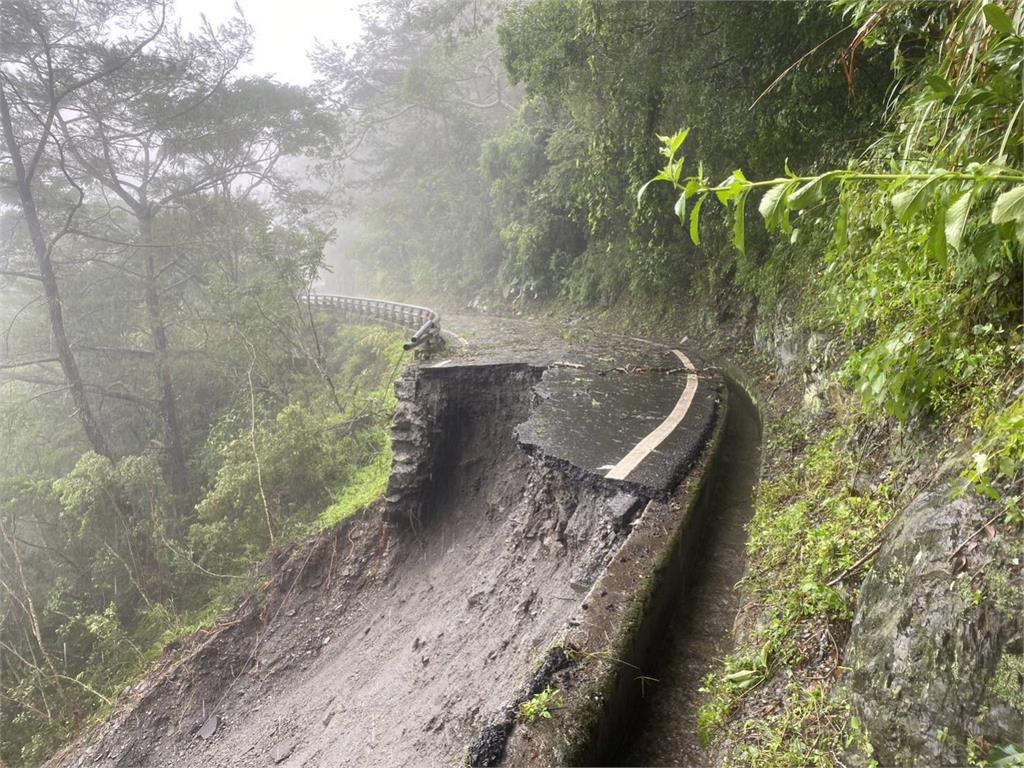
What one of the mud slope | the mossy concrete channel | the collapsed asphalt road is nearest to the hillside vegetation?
the mossy concrete channel

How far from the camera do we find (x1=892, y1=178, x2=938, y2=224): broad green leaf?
4.53 feet

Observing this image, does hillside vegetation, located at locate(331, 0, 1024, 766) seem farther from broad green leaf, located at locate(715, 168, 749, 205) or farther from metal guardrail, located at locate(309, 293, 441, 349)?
metal guardrail, located at locate(309, 293, 441, 349)

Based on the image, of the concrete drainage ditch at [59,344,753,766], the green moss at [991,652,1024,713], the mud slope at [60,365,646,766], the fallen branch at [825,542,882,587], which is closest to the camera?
the green moss at [991,652,1024,713]

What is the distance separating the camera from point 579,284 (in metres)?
17.9

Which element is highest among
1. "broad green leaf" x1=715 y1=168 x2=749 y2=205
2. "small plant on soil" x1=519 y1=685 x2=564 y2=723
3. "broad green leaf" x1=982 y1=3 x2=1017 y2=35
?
"broad green leaf" x1=982 y1=3 x2=1017 y2=35

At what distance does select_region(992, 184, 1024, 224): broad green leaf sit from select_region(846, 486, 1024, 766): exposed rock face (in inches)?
45.7

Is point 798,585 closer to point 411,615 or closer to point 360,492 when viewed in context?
point 411,615

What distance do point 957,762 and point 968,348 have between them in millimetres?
1806

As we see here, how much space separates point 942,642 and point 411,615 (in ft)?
22.8

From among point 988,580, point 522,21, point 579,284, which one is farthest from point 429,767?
point 579,284

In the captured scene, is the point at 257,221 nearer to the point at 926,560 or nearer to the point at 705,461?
the point at 705,461

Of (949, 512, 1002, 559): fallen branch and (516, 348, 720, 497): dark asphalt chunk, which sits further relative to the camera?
(516, 348, 720, 497): dark asphalt chunk

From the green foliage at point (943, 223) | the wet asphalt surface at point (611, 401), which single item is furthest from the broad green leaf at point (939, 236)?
the wet asphalt surface at point (611, 401)

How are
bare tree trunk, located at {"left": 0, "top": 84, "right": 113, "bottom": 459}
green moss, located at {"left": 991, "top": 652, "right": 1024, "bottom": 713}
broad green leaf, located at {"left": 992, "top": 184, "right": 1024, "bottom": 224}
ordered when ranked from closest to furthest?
broad green leaf, located at {"left": 992, "top": 184, "right": 1024, "bottom": 224} → green moss, located at {"left": 991, "top": 652, "right": 1024, "bottom": 713} → bare tree trunk, located at {"left": 0, "top": 84, "right": 113, "bottom": 459}
